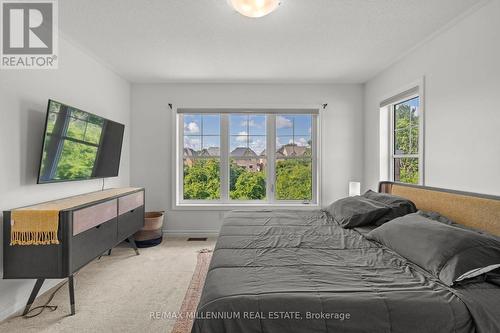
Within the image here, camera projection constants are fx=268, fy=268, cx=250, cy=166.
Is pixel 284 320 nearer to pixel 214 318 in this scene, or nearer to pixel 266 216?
pixel 214 318

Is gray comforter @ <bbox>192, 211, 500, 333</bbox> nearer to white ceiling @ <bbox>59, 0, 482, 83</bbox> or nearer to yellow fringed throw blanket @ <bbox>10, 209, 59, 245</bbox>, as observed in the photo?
yellow fringed throw blanket @ <bbox>10, 209, 59, 245</bbox>

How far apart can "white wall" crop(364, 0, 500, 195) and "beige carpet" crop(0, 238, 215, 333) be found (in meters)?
2.80

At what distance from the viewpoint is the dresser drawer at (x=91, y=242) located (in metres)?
2.24

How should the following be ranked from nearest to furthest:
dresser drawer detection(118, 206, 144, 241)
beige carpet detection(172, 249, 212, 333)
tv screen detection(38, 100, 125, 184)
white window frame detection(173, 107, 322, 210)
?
beige carpet detection(172, 249, 212, 333)
tv screen detection(38, 100, 125, 184)
dresser drawer detection(118, 206, 144, 241)
white window frame detection(173, 107, 322, 210)

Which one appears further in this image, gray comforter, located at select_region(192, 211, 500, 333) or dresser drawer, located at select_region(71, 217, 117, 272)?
dresser drawer, located at select_region(71, 217, 117, 272)

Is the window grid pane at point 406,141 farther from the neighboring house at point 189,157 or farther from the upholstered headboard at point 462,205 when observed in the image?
the neighboring house at point 189,157

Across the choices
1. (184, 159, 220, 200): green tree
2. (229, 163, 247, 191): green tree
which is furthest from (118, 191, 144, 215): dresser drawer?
(229, 163, 247, 191): green tree

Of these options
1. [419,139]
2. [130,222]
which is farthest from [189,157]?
[419,139]

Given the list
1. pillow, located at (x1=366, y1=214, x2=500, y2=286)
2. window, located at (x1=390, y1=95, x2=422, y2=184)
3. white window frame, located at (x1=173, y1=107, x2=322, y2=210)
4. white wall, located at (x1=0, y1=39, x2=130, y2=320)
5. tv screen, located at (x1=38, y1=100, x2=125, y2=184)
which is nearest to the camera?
pillow, located at (x1=366, y1=214, x2=500, y2=286)

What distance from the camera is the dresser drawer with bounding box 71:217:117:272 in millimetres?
2236

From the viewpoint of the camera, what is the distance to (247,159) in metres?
4.61

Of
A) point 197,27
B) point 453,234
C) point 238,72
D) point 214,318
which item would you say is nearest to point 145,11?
point 197,27

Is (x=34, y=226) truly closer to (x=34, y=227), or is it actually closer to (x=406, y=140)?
(x=34, y=227)

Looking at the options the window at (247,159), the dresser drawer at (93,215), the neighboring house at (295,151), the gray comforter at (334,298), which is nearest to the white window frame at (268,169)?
the window at (247,159)
